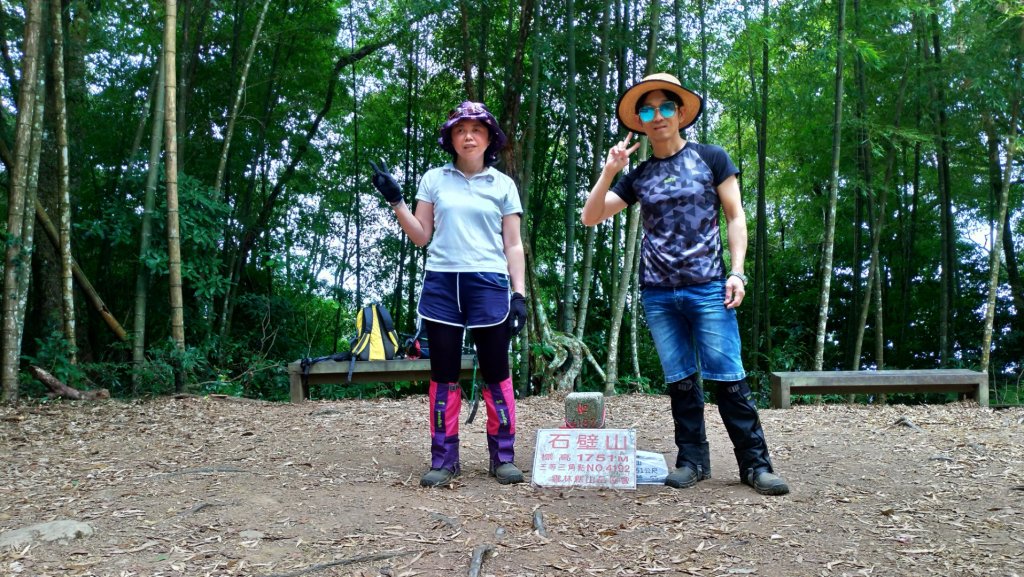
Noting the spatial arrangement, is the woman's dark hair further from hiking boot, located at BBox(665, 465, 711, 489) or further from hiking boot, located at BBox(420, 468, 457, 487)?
hiking boot, located at BBox(420, 468, 457, 487)

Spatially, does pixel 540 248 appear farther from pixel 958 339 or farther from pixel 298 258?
pixel 958 339

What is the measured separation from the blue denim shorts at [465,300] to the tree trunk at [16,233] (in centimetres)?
336

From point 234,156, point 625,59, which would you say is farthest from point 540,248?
point 234,156

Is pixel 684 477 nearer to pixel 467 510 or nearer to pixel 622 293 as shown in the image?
pixel 467 510

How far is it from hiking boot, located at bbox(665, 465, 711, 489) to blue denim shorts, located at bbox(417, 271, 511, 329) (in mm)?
845

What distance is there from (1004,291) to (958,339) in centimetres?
99

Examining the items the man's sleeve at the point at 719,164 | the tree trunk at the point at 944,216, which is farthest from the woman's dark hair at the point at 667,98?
the tree trunk at the point at 944,216

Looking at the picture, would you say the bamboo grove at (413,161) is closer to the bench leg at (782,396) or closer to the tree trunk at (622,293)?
the tree trunk at (622,293)

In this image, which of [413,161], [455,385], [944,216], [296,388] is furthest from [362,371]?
[944,216]

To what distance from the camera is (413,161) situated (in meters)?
8.14

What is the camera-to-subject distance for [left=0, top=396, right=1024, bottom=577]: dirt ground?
1823mm

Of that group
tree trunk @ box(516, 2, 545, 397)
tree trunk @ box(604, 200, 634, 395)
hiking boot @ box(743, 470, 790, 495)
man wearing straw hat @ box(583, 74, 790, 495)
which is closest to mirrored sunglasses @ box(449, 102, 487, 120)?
man wearing straw hat @ box(583, 74, 790, 495)

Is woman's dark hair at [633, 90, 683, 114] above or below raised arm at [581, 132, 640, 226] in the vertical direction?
above

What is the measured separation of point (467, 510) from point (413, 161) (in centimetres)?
633
